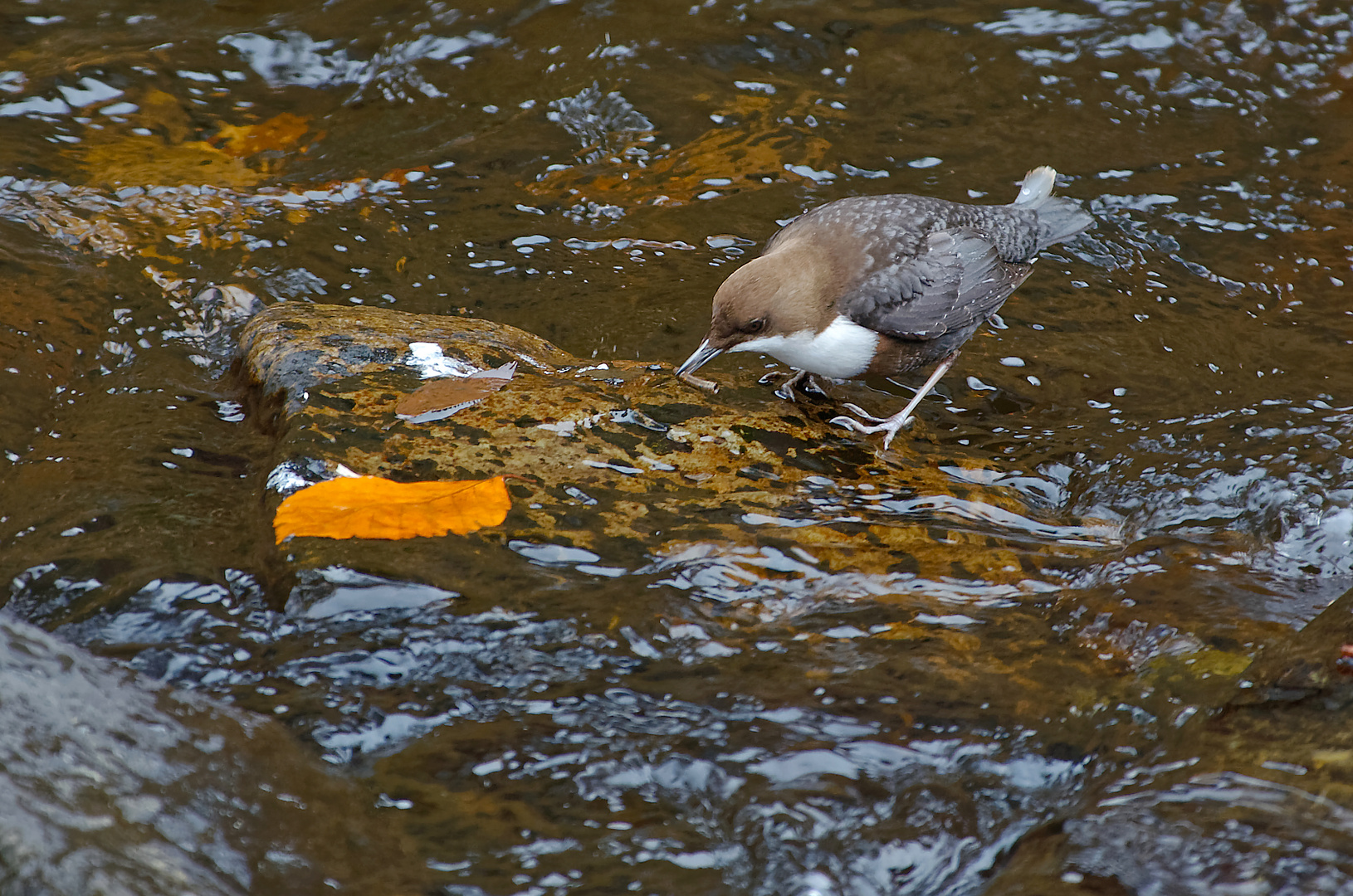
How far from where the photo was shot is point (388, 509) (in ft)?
9.48

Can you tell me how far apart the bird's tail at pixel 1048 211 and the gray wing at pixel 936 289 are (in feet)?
1.22

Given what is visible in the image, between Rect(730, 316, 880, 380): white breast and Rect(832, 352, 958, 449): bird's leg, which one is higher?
Rect(730, 316, 880, 380): white breast

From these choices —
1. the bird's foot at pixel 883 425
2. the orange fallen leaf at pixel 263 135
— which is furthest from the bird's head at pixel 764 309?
the orange fallen leaf at pixel 263 135

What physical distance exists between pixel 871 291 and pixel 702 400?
0.74m

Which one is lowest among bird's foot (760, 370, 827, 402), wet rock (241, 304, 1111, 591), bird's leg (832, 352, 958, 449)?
bird's foot (760, 370, 827, 402)

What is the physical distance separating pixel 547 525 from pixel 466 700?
622mm

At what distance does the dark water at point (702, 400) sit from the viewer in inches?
84.0

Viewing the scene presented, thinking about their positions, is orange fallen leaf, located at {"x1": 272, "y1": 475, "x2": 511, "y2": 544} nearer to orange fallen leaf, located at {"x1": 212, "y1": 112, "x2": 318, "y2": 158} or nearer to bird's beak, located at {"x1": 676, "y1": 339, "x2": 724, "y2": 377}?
bird's beak, located at {"x1": 676, "y1": 339, "x2": 724, "y2": 377}

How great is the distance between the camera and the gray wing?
3.90m

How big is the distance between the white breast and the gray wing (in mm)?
→ 61

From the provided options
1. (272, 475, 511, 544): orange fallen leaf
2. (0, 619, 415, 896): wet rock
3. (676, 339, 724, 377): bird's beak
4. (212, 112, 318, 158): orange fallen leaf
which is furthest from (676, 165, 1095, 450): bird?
(212, 112, 318, 158): orange fallen leaf

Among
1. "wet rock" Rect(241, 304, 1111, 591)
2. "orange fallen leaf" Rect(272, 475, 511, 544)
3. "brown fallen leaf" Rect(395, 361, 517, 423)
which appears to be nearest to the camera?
"orange fallen leaf" Rect(272, 475, 511, 544)

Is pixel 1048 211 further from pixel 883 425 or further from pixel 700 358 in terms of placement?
pixel 700 358

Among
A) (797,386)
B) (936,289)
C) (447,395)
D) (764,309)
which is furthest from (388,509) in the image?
(936,289)
